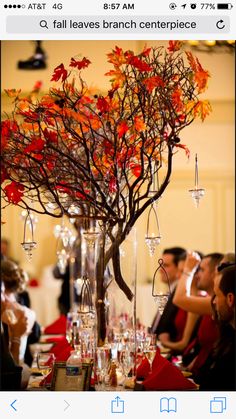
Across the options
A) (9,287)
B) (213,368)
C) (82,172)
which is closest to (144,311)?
(9,287)

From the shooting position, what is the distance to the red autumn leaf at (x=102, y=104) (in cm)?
240

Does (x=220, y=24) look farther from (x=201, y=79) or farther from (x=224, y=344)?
(x=224, y=344)

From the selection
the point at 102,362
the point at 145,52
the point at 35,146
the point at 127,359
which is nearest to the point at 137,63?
the point at 145,52

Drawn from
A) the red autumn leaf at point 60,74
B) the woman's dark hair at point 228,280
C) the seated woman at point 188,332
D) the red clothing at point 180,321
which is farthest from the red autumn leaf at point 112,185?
the red clothing at point 180,321

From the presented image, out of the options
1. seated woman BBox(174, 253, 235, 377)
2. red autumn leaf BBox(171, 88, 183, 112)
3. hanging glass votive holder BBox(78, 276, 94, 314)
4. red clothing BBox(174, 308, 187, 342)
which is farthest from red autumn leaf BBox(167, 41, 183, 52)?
red clothing BBox(174, 308, 187, 342)

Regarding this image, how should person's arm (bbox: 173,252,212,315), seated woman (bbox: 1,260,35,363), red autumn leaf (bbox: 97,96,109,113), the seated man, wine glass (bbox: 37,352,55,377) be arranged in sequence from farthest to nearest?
the seated man < person's arm (bbox: 173,252,212,315) < seated woman (bbox: 1,260,35,363) < wine glass (bbox: 37,352,55,377) < red autumn leaf (bbox: 97,96,109,113)

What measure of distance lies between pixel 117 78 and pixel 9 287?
189 centimetres

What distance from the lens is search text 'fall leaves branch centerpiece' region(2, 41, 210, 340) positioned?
2.35 m

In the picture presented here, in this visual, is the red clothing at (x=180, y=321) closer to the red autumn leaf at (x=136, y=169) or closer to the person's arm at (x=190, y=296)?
the person's arm at (x=190, y=296)

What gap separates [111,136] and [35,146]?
242mm

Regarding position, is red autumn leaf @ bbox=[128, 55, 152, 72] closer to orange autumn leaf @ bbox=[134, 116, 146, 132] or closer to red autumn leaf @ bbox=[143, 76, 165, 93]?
red autumn leaf @ bbox=[143, 76, 165, 93]

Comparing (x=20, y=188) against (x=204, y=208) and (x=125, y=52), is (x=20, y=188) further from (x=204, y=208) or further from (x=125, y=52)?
(x=204, y=208)

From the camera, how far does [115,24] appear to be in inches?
86.9
